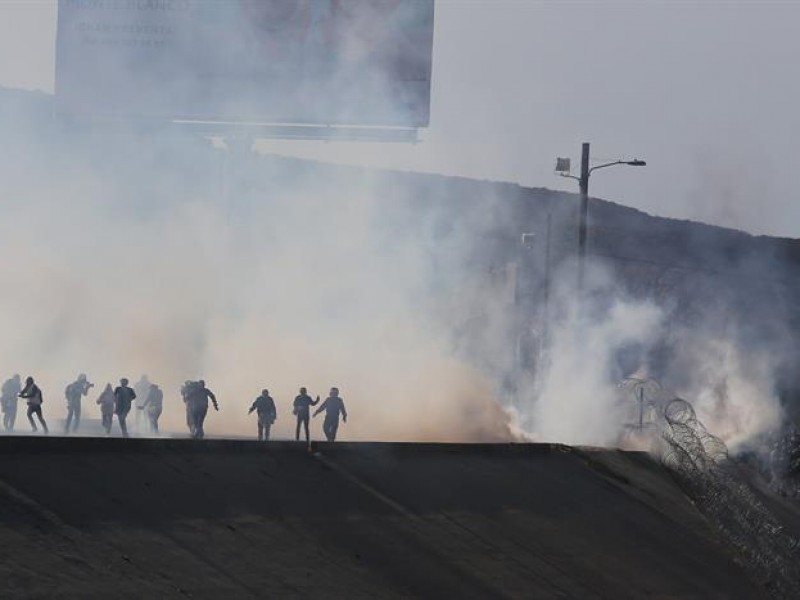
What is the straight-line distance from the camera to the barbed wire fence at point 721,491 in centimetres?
2350

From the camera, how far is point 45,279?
155 feet

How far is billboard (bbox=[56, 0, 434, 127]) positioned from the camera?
39031 millimetres

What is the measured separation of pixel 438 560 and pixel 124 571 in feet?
14.4

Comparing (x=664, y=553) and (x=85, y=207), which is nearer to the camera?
(x=664, y=553)

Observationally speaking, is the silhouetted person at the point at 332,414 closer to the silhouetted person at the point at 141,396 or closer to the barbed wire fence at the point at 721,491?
the silhouetted person at the point at 141,396

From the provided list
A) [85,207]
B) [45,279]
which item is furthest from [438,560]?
[85,207]

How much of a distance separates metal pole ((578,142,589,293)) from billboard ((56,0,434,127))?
5.01 m

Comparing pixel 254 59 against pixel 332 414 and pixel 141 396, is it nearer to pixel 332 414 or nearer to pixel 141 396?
pixel 141 396

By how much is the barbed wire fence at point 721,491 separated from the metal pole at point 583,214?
3.55m

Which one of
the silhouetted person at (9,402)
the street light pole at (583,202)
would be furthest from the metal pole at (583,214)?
the silhouetted person at (9,402)

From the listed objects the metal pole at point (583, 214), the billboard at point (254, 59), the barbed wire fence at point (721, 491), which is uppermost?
the billboard at point (254, 59)

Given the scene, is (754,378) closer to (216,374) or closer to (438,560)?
(216,374)

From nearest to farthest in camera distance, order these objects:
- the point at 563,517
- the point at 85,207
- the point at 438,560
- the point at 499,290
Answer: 1. the point at 438,560
2. the point at 563,517
3. the point at 85,207
4. the point at 499,290

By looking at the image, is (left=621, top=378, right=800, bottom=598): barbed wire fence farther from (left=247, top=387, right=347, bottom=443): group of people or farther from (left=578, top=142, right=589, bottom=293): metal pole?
(left=247, top=387, right=347, bottom=443): group of people
